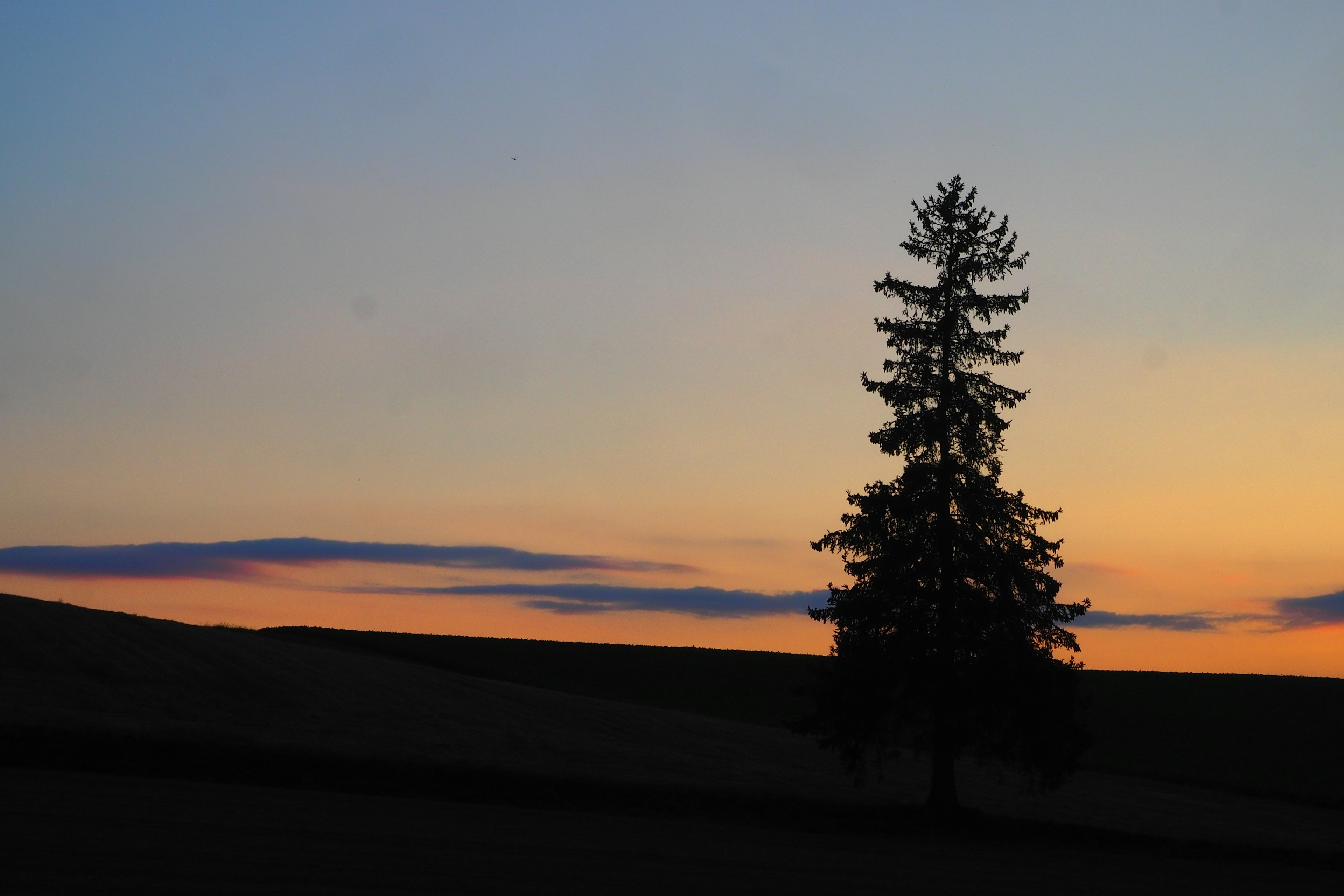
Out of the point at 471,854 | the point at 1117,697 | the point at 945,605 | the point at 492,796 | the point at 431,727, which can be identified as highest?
the point at 945,605

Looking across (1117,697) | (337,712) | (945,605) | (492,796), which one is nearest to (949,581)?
(945,605)

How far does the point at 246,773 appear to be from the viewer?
25.8 metres

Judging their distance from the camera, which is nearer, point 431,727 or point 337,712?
point 431,727

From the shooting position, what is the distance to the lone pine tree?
28875 millimetres

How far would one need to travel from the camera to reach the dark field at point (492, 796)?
17.2 metres

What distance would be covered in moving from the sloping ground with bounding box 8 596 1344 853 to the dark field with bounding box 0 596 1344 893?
174mm

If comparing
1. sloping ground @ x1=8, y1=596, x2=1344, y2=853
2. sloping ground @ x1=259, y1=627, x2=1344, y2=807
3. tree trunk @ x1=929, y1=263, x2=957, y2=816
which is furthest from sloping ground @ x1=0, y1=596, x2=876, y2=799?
sloping ground @ x1=259, y1=627, x2=1344, y2=807

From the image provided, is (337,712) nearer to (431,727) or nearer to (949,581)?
(431,727)

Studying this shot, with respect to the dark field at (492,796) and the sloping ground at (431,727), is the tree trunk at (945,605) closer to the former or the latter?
the dark field at (492,796)

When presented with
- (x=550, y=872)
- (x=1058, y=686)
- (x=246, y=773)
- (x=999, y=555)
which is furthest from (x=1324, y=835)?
(x=246, y=773)

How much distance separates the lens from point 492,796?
2673 cm

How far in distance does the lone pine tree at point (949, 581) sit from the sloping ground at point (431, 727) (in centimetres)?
356

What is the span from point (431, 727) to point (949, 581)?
17901 millimetres

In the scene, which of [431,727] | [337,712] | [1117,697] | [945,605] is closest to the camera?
[945,605]
